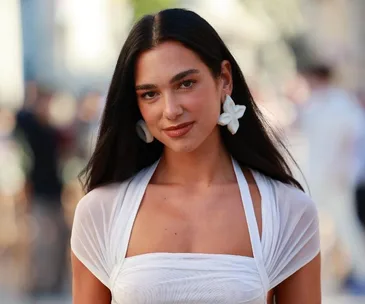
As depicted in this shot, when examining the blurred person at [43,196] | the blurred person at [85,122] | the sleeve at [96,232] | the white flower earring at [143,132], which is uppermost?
the blurred person at [85,122]

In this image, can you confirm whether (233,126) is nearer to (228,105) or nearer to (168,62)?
(228,105)

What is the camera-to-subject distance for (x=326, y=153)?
8289 mm

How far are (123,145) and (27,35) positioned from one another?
9.55 m

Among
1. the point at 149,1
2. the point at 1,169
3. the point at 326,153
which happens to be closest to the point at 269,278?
the point at 326,153

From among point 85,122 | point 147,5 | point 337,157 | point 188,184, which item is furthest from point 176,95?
point 147,5

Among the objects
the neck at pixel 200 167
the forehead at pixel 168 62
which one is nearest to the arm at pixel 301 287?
the neck at pixel 200 167

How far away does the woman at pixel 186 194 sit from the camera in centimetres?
290

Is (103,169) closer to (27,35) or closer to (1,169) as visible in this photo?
(1,169)

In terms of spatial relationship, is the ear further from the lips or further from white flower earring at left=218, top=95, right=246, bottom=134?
the lips

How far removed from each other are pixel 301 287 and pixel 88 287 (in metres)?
0.59

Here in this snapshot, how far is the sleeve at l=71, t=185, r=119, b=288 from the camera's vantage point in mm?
3020

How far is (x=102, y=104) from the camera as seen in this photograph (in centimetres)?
862

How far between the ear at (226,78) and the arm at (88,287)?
0.62 meters

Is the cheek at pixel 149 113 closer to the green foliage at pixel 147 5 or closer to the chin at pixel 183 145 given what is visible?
the chin at pixel 183 145
